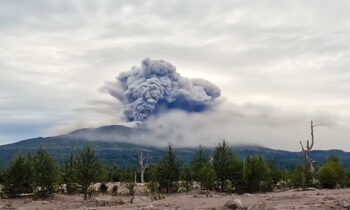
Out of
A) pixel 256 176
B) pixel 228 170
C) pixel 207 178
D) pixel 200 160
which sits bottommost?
pixel 207 178

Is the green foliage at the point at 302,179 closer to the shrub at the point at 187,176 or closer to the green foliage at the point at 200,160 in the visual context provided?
the green foliage at the point at 200,160

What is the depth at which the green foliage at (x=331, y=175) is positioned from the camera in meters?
53.9

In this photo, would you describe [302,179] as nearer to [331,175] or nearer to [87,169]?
[331,175]

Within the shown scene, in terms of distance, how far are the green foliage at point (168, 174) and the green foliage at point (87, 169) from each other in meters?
8.63

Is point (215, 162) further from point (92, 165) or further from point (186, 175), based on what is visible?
point (92, 165)

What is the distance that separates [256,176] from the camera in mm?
53531

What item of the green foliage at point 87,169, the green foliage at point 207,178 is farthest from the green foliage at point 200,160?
the green foliage at point 87,169

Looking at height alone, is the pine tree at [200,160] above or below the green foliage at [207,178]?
above

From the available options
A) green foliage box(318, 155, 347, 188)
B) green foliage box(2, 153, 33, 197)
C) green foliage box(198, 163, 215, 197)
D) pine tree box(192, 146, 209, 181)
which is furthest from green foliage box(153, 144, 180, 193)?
green foliage box(318, 155, 347, 188)

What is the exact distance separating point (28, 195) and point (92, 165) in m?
7.99

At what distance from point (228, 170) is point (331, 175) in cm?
1228

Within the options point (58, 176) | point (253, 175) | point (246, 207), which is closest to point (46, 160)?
point (58, 176)

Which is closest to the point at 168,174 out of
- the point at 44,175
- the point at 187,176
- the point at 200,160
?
the point at 187,176

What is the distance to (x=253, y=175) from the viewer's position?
53625 millimetres
